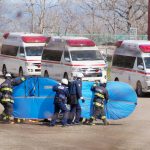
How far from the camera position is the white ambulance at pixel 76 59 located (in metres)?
30.6

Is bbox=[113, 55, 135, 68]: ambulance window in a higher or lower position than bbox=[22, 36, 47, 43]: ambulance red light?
lower

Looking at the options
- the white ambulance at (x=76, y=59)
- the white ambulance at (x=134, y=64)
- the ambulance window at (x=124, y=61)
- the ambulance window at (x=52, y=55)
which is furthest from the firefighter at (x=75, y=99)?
the ambulance window at (x=52, y=55)

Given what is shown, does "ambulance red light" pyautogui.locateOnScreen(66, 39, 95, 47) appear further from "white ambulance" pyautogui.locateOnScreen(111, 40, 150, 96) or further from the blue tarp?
the blue tarp

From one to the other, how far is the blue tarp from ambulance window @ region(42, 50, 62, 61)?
42.5 feet

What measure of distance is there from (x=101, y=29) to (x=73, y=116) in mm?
80930

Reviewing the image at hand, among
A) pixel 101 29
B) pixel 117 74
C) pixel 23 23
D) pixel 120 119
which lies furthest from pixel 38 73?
pixel 101 29

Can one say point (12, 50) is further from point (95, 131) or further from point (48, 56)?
point (95, 131)

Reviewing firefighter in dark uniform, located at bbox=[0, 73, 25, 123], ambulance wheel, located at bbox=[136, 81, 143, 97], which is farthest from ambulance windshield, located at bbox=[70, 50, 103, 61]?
firefighter in dark uniform, located at bbox=[0, 73, 25, 123]

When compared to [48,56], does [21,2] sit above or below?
above

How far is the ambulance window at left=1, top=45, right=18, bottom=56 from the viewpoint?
120ft

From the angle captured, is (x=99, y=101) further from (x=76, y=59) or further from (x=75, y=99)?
(x=76, y=59)

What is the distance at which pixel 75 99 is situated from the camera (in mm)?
18000

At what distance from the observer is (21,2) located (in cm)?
7181

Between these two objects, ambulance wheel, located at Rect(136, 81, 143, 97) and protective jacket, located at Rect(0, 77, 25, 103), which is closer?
protective jacket, located at Rect(0, 77, 25, 103)
